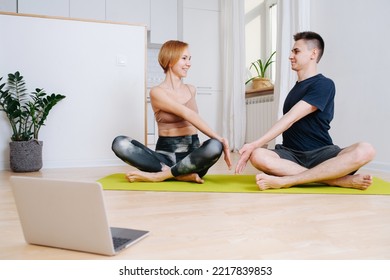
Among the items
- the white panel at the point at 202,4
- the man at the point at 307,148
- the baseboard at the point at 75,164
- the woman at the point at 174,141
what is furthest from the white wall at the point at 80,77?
the white panel at the point at 202,4

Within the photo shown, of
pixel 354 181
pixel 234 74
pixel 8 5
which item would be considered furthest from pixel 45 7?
pixel 354 181

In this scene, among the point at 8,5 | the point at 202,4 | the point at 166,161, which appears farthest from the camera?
the point at 202,4

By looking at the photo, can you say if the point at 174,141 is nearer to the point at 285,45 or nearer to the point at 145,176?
the point at 145,176

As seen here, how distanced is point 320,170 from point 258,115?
2.79 metres

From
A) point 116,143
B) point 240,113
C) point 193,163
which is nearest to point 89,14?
point 240,113

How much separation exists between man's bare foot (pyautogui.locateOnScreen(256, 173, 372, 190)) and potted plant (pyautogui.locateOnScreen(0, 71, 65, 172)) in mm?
1922

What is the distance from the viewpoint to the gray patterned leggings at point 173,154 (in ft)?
7.03

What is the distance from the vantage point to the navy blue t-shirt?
212 cm

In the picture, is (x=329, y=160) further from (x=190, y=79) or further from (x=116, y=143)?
(x=190, y=79)

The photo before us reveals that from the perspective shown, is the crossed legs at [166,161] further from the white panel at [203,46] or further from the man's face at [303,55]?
the white panel at [203,46]

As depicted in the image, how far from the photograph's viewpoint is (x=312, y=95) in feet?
6.97

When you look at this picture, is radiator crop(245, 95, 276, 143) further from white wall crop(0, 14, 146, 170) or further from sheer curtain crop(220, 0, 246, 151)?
white wall crop(0, 14, 146, 170)

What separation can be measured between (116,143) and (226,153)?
685mm

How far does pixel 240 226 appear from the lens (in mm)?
1335
